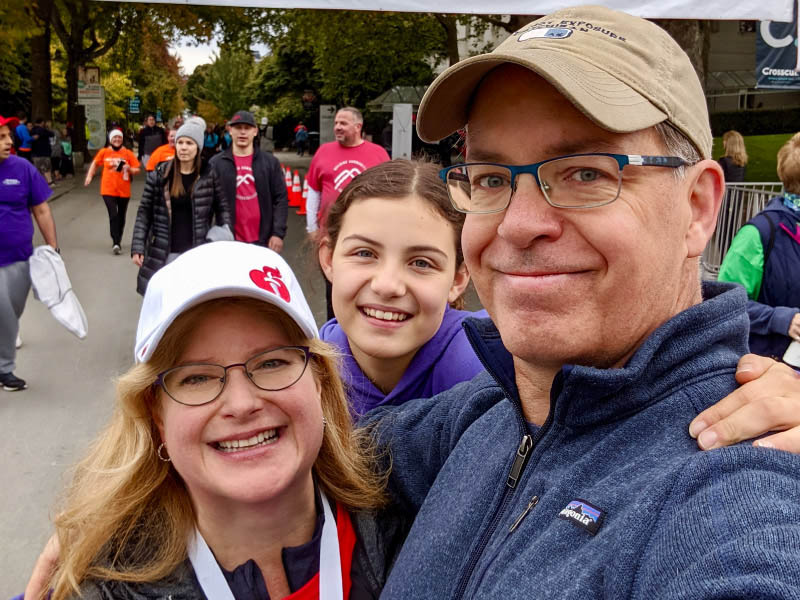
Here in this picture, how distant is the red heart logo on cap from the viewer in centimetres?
174

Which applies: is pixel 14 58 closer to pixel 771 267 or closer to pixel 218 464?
pixel 771 267

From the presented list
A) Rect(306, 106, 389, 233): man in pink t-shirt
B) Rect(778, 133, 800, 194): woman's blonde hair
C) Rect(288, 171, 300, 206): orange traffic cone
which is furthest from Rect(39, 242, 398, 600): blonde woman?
Rect(288, 171, 300, 206): orange traffic cone

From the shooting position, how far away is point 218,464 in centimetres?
170

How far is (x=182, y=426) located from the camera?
170 centimetres

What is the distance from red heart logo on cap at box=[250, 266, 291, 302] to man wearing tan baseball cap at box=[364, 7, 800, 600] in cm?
54

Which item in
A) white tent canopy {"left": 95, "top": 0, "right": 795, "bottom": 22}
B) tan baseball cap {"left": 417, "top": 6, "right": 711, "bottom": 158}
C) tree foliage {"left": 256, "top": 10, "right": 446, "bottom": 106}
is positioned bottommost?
tan baseball cap {"left": 417, "top": 6, "right": 711, "bottom": 158}

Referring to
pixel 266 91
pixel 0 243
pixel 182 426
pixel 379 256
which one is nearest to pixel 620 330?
pixel 182 426

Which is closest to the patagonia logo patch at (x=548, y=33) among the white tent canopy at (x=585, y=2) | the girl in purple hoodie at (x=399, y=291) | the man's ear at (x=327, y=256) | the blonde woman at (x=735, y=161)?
the girl in purple hoodie at (x=399, y=291)

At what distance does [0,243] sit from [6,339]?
34.4 inches

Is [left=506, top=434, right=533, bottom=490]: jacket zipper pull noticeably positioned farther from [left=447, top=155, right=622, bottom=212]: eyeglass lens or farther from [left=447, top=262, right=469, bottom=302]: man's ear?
[left=447, top=262, right=469, bottom=302]: man's ear

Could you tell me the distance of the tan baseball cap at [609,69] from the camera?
118 cm

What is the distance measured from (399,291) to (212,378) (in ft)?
2.55

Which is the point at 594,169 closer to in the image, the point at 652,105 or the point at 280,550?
the point at 652,105

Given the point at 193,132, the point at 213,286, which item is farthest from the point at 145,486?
the point at 193,132
